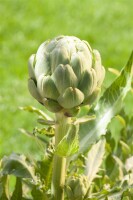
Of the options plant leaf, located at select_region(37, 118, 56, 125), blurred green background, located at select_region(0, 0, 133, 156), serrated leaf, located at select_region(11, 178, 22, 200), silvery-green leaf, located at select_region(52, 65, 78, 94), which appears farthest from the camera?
blurred green background, located at select_region(0, 0, 133, 156)

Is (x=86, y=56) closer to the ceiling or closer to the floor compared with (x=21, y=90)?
closer to the floor

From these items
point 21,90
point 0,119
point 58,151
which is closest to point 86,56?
point 58,151

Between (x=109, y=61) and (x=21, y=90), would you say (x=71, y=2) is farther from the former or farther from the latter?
(x=21, y=90)

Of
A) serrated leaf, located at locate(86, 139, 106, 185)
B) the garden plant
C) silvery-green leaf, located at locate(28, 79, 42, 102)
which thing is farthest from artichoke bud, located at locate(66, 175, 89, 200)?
silvery-green leaf, located at locate(28, 79, 42, 102)

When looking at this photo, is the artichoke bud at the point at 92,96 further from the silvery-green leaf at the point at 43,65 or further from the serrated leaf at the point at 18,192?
the serrated leaf at the point at 18,192

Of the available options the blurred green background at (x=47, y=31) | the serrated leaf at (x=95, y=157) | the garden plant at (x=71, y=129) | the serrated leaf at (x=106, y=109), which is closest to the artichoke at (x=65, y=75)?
the garden plant at (x=71, y=129)

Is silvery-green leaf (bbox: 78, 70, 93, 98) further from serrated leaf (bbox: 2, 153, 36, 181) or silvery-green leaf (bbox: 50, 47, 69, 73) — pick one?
serrated leaf (bbox: 2, 153, 36, 181)
